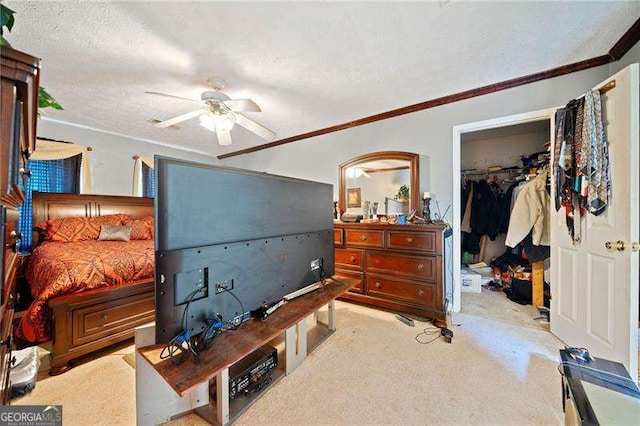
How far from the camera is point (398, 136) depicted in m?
2.97

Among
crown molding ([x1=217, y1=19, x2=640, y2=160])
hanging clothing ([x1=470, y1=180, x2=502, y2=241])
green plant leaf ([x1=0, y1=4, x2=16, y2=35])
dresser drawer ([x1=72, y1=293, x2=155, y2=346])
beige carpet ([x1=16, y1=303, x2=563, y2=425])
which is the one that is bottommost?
beige carpet ([x1=16, y1=303, x2=563, y2=425])

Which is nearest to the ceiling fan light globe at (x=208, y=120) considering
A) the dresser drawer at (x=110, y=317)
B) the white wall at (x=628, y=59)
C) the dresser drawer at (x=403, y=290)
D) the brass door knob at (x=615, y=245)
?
the dresser drawer at (x=110, y=317)

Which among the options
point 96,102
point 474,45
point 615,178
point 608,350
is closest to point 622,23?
point 474,45

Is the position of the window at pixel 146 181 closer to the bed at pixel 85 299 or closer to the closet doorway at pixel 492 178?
the bed at pixel 85 299

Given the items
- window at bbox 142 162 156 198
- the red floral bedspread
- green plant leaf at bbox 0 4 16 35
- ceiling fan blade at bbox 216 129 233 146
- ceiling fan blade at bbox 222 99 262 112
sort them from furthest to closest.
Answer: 1. window at bbox 142 162 156 198
2. ceiling fan blade at bbox 216 129 233 146
3. ceiling fan blade at bbox 222 99 262 112
4. the red floral bedspread
5. green plant leaf at bbox 0 4 16 35

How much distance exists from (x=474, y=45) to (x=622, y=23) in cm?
93

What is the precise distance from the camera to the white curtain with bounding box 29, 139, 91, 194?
310cm

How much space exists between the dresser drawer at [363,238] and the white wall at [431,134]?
2.75 feet

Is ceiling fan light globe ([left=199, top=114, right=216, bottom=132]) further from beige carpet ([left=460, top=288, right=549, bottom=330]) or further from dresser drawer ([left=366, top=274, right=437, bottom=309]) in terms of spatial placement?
beige carpet ([left=460, top=288, right=549, bottom=330])

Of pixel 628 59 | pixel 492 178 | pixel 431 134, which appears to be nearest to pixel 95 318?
pixel 431 134

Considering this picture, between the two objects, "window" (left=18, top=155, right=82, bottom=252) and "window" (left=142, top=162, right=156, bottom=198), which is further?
"window" (left=142, top=162, right=156, bottom=198)

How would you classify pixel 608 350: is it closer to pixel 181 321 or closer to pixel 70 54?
pixel 181 321

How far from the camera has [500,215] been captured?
3438mm

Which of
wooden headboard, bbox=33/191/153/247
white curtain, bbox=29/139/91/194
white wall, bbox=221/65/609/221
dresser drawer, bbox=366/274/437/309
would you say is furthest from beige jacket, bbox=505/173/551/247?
white curtain, bbox=29/139/91/194
